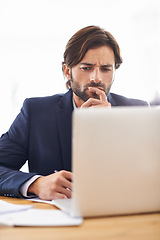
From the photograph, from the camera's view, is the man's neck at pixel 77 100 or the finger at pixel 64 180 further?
the man's neck at pixel 77 100

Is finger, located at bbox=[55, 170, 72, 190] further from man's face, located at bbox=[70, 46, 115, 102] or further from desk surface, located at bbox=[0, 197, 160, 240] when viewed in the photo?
man's face, located at bbox=[70, 46, 115, 102]

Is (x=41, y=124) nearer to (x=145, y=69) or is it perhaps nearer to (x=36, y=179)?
(x=36, y=179)

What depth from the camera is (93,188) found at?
2.84 ft

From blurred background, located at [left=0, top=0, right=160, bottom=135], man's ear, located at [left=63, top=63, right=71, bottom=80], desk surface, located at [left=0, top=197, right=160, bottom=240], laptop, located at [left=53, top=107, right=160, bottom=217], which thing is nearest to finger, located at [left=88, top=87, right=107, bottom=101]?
man's ear, located at [left=63, top=63, right=71, bottom=80]

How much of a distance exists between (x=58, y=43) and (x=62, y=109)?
5.79 metres

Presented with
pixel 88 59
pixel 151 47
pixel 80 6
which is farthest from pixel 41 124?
pixel 151 47

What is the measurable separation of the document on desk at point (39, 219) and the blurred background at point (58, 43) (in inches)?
209

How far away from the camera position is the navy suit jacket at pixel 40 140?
5.77 ft

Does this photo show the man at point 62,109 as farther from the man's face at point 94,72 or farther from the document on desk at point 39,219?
the document on desk at point 39,219

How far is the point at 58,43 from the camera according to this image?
24.2 feet

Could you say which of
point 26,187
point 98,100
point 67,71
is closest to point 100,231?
point 26,187

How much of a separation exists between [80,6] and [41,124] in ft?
15.8

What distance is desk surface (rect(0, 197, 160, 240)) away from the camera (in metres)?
0.77

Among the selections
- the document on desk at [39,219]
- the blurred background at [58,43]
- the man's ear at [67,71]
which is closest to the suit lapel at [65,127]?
the man's ear at [67,71]
